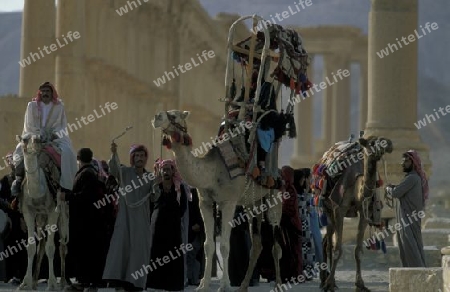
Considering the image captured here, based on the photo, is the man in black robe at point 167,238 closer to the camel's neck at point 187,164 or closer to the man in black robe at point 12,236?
the camel's neck at point 187,164

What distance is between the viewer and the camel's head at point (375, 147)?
56.1 ft

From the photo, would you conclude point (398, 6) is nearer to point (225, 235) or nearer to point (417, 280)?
point (225, 235)

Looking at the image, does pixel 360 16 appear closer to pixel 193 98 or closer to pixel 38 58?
pixel 193 98

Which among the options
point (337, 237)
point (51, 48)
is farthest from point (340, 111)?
point (337, 237)

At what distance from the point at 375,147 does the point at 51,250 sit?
3.97 meters

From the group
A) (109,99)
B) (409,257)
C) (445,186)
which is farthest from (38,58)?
(445,186)

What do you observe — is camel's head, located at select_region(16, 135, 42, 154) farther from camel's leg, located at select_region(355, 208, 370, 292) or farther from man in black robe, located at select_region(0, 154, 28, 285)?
camel's leg, located at select_region(355, 208, 370, 292)

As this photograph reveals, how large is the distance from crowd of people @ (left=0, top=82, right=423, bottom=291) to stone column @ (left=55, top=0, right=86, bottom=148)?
13.9 m

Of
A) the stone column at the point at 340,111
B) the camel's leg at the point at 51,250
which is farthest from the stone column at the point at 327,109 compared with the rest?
the camel's leg at the point at 51,250

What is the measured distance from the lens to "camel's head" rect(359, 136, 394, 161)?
17109 millimetres

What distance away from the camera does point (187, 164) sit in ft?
53.3

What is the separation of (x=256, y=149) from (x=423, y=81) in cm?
10685

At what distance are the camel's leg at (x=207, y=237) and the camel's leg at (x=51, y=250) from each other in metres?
2.26

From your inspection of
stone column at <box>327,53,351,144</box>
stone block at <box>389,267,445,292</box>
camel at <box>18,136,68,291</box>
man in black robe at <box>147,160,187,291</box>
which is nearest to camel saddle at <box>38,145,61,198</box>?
camel at <box>18,136,68,291</box>
